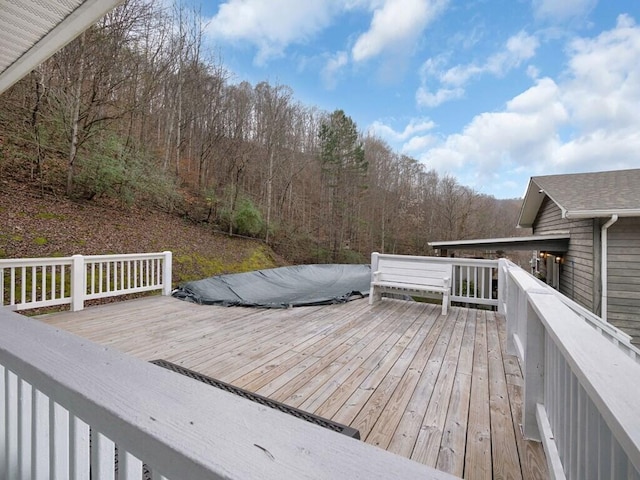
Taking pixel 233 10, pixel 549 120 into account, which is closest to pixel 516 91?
pixel 549 120

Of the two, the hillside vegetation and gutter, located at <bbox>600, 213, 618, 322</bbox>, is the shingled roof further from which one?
the hillside vegetation

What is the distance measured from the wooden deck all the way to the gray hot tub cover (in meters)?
0.40

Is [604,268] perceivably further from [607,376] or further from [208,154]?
[208,154]

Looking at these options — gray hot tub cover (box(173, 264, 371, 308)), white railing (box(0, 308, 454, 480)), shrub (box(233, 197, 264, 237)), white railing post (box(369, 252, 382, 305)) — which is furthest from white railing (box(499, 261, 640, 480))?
shrub (box(233, 197, 264, 237))

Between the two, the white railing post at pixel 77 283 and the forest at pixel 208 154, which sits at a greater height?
the forest at pixel 208 154

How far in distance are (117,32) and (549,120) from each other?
44.2 ft

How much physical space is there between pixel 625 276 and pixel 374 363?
6163 mm

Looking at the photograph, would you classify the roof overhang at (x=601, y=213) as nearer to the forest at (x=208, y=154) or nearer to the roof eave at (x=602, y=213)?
the roof eave at (x=602, y=213)

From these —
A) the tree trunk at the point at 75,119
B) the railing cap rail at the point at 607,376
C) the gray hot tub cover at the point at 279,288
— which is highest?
the tree trunk at the point at 75,119

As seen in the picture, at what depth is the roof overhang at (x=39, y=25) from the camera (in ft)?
5.29

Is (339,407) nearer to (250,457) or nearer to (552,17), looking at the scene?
(250,457)

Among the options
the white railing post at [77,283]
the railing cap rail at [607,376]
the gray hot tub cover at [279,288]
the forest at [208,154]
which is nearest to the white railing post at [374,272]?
the gray hot tub cover at [279,288]

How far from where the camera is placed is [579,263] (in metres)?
6.96

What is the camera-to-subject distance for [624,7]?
21.4 ft
